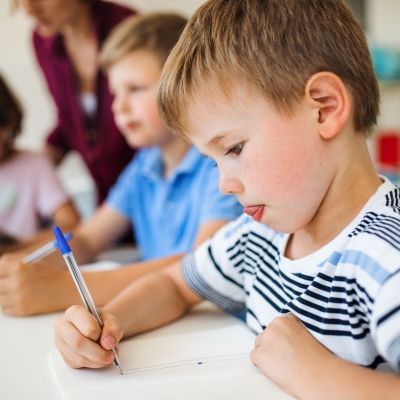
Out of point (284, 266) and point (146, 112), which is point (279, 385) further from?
point (146, 112)

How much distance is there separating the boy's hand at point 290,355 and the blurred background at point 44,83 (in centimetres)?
139

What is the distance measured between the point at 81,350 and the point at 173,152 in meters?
0.67

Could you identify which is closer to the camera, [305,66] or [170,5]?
[305,66]

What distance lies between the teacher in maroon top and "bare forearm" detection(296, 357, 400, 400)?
1.11m

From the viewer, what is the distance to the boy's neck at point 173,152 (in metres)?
1.17

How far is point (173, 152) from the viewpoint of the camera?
1.18 metres

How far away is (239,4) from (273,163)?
7.2 inches

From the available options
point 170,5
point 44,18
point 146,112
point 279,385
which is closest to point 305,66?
point 279,385

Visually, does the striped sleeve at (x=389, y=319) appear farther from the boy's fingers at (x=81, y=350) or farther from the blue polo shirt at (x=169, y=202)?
the blue polo shirt at (x=169, y=202)

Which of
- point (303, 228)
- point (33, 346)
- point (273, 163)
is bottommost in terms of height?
point (33, 346)

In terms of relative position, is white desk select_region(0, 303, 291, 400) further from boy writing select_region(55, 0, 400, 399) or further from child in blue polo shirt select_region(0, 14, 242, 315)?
child in blue polo shirt select_region(0, 14, 242, 315)

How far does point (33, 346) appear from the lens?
0.67 meters

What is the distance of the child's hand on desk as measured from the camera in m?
0.78

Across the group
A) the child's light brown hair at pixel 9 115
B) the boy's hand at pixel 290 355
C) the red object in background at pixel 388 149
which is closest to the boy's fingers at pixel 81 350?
the boy's hand at pixel 290 355
